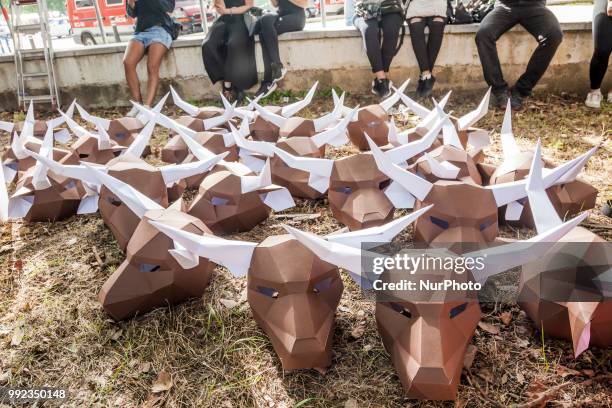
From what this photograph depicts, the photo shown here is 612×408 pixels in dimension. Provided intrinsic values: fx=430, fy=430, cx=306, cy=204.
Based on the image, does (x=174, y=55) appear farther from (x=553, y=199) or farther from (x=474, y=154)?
(x=553, y=199)

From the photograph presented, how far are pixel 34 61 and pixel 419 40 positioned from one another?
5950mm

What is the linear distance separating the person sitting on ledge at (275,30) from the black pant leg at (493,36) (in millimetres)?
2540

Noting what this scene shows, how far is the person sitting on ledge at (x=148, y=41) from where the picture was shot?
19.7ft

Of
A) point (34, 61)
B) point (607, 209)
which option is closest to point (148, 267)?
point (607, 209)

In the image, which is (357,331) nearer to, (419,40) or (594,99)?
(419,40)

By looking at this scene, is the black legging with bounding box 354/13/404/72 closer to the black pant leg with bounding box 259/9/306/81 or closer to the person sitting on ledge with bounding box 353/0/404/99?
the person sitting on ledge with bounding box 353/0/404/99

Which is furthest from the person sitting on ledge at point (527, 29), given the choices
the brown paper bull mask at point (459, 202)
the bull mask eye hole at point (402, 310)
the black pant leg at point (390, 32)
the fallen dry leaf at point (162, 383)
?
the fallen dry leaf at point (162, 383)

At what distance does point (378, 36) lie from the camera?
551cm

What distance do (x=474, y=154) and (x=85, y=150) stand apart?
278 cm

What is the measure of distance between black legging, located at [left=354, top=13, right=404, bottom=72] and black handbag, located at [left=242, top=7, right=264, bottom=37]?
1.58 meters

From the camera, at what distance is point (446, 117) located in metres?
2.70

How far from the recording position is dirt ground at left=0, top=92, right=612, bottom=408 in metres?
1.57

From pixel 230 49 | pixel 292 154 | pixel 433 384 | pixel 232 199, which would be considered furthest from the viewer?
pixel 230 49

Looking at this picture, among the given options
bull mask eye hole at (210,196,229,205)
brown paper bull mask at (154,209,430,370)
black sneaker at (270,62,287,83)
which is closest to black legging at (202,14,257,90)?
black sneaker at (270,62,287,83)
